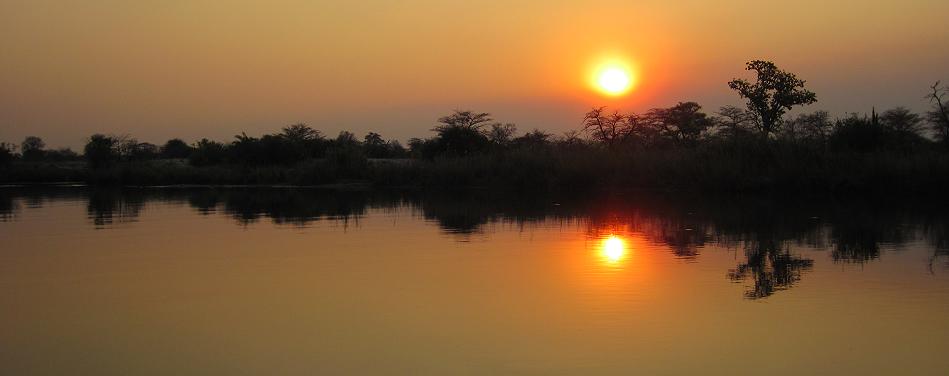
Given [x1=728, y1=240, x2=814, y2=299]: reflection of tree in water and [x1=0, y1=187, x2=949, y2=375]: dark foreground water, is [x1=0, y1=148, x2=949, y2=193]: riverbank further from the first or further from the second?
[x1=728, y1=240, x2=814, y2=299]: reflection of tree in water

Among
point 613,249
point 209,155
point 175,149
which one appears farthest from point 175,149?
point 613,249

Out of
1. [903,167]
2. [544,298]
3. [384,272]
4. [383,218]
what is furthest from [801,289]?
[903,167]

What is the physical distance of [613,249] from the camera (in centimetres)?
1168

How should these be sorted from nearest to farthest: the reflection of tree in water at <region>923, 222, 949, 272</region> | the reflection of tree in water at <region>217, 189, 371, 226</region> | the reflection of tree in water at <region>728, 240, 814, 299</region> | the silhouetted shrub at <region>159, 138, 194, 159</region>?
the reflection of tree in water at <region>728, 240, 814, 299</region>
the reflection of tree in water at <region>923, 222, 949, 272</region>
the reflection of tree in water at <region>217, 189, 371, 226</region>
the silhouetted shrub at <region>159, 138, 194, 159</region>

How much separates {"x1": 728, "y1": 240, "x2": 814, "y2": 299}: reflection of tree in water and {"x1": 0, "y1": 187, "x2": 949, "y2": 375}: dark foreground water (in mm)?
51

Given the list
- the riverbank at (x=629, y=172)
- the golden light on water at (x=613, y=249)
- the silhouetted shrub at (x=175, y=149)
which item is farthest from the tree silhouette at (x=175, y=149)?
the golden light on water at (x=613, y=249)

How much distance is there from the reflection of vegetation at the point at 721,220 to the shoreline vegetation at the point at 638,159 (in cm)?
345

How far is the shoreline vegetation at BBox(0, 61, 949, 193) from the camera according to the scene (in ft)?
89.9

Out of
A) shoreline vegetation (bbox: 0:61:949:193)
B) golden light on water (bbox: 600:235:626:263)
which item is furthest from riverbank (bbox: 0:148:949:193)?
golden light on water (bbox: 600:235:626:263)

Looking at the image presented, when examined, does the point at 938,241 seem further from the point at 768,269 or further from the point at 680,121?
the point at 680,121

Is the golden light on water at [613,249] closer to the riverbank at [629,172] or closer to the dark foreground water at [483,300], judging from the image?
the dark foreground water at [483,300]

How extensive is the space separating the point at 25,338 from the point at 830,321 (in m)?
6.65

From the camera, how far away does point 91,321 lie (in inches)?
282

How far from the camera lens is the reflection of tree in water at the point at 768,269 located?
8.33 metres
